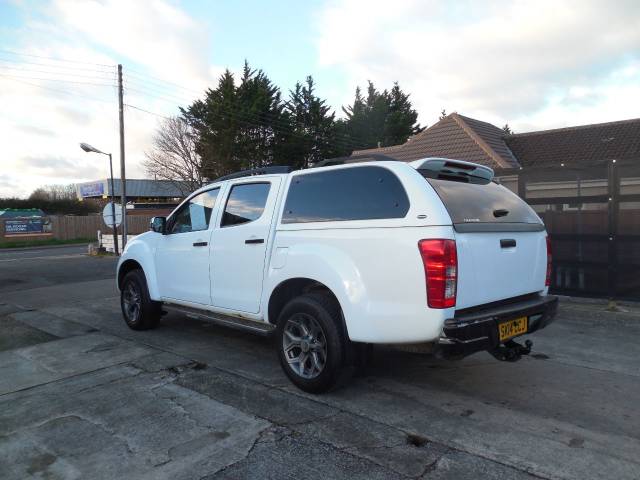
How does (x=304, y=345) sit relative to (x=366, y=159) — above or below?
below

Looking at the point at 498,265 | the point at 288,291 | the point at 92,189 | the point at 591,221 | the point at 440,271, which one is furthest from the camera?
the point at 92,189

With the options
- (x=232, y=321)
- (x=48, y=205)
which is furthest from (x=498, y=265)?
(x=48, y=205)

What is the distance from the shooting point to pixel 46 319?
758cm

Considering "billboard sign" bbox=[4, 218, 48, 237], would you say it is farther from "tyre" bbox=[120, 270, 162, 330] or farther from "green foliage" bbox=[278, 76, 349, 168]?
"tyre" bbox=[120, 270, 162, 330]

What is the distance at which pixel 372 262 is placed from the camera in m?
3.56

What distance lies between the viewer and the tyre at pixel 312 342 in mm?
3801

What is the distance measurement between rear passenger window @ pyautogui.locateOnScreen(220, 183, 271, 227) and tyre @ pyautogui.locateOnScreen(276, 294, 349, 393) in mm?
1110

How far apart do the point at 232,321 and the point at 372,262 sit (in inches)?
77.4

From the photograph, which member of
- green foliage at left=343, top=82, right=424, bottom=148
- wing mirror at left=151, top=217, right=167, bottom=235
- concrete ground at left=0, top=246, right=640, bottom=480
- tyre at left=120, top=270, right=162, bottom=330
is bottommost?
concrete ground at left=0, top=246, right=640, bottom=480

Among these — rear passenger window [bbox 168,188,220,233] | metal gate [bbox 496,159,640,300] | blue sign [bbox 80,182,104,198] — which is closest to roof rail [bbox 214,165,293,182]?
rear passenger window [bbox 168,188,220,233]

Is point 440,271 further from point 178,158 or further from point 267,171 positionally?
point 178,158

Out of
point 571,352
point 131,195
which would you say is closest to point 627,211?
point 571,352

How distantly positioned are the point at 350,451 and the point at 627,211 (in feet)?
20.5

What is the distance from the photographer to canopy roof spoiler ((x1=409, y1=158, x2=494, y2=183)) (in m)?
3.85
